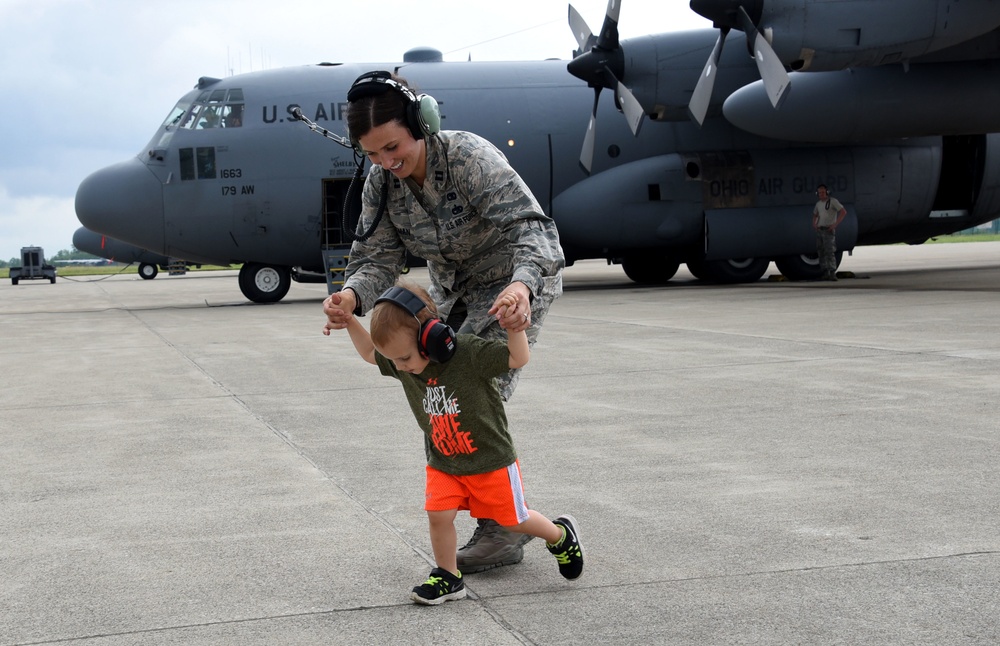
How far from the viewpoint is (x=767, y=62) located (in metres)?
15.8

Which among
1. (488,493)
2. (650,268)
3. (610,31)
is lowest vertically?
(650,268)

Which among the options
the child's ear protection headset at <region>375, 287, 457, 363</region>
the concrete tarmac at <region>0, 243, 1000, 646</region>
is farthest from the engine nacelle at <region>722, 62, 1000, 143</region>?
the child's ear protection headset at <region>375, 287, 457, 363</region>

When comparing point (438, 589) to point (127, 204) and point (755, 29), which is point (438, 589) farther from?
point (127, 204)

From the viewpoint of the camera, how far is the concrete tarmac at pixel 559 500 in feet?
10.6

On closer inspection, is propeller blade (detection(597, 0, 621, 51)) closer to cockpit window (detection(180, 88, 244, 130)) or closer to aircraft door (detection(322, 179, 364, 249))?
aircraft door (detection(322, 179, 364, 249))

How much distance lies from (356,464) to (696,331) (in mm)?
6947

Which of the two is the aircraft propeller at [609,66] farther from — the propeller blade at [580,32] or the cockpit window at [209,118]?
the cockpit window at [209,118]

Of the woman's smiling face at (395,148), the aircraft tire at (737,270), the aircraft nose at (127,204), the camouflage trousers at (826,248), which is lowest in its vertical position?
the aircraft tire at (737,270)

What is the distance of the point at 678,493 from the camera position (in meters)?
4.73

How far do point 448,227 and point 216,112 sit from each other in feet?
54.9

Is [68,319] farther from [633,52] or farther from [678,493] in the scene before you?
[678,493]

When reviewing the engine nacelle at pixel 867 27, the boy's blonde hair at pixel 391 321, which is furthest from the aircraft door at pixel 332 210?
the boy's blonde hair at pixel 391 321

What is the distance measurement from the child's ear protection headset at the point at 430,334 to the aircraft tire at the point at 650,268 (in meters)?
19.8

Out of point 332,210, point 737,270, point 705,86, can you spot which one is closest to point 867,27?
point 705,86
